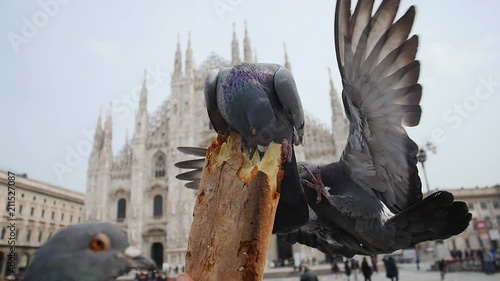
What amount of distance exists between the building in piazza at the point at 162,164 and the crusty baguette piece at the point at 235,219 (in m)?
22.8

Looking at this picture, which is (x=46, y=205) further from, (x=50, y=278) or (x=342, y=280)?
(x=50, y=278)

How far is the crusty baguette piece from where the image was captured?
1.41 metres

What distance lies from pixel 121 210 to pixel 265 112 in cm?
2807

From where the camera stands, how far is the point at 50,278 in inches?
47.9

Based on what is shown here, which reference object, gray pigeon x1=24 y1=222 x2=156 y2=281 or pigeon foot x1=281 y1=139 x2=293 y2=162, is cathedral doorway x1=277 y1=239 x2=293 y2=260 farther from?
gray pigeon x1=24 y1=222 x2=156 y2=281

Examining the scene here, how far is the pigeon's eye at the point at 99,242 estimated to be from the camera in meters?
1.29

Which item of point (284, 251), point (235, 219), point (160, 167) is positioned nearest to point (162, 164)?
point (160, 167)

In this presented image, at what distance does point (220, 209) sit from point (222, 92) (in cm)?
75

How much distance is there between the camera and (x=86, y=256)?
1.27m

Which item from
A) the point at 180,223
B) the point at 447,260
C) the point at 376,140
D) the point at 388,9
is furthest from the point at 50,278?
the point at 180,223

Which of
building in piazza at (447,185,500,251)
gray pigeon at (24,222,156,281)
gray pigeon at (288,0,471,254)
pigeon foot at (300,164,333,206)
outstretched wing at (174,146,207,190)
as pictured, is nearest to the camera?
gray pigeon at (24,222,156,281)

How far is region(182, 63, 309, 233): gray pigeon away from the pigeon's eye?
85 cm

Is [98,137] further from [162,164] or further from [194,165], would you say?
[194,165]

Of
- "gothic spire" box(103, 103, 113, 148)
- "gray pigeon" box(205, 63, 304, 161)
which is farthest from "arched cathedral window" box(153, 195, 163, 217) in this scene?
"gray pigeon" box(205, 63, 304, 161)
